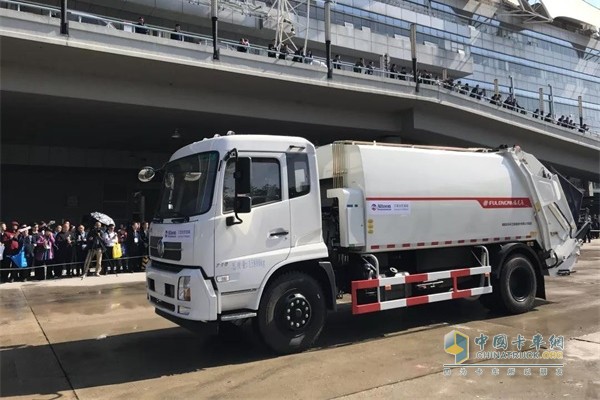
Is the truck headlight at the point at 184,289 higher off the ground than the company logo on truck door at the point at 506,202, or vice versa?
the company logo on truck door at the point at 506,202

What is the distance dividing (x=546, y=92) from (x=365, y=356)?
60.6 meters

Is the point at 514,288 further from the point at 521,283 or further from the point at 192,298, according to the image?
the point at 192,298

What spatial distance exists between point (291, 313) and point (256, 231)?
1214 millimetres

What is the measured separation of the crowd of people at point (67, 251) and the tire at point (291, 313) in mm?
10470

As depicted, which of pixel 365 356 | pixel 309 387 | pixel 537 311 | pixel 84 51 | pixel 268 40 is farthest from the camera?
pixel 268 40

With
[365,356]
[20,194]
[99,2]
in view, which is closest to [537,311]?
[365,356]

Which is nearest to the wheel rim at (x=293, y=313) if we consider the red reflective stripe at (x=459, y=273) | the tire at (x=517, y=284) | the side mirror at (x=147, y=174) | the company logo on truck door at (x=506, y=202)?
the side mirror at (x=147, y=174)

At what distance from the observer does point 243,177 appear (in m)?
6.07

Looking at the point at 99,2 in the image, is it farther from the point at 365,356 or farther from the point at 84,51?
the point at 365,356

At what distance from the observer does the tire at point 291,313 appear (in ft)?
20.9

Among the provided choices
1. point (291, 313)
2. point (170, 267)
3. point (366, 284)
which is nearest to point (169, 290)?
point (170, 267)

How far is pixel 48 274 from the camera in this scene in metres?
16.1

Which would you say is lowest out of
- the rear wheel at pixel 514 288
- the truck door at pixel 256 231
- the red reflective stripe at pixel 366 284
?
the rear wheel at pixel 514 288

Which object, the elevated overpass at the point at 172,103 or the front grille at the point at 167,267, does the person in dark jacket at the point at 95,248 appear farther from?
the front grille at the point at 167,267
